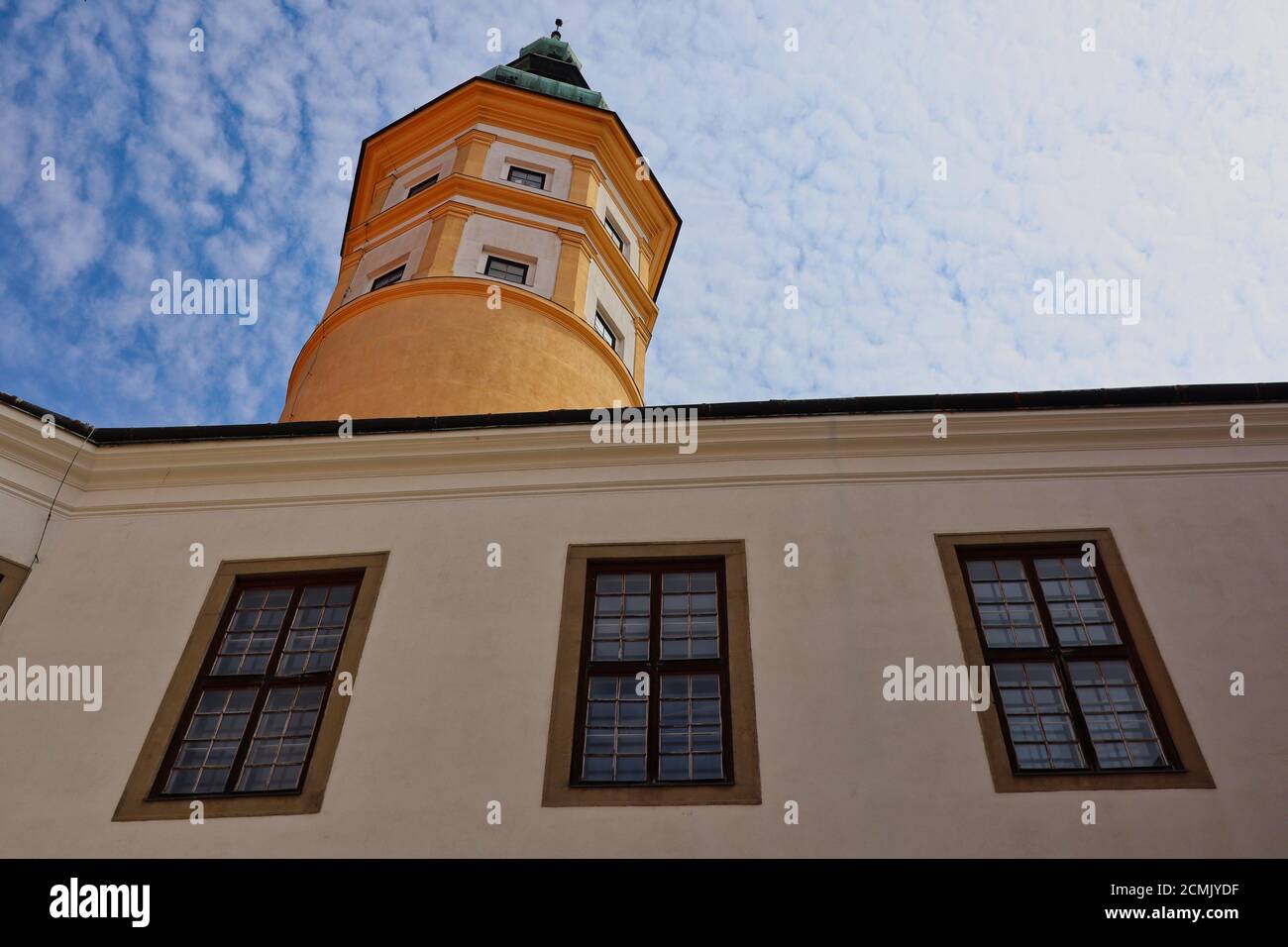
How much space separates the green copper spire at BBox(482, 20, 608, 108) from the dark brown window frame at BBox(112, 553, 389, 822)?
15392mm

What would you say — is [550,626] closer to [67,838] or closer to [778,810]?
[778,810]

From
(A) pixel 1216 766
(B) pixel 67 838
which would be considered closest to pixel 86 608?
(B) pixel 67 838

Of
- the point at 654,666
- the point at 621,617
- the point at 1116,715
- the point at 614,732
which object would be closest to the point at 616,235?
the point at 621,617

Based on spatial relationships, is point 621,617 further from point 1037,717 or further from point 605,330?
point 605,330

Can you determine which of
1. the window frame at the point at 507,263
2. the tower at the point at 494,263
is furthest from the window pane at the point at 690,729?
the window frame at the point at 507,263

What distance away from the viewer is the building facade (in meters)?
8.41

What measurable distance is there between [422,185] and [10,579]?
1358cm

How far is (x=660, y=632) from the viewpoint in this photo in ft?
32.1

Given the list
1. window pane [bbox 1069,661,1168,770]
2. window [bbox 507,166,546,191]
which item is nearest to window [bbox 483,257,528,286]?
window [bbox 507,166,546,191]

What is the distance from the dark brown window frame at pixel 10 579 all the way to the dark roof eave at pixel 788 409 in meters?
1.59

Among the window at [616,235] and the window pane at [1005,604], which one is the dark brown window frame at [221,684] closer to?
the window pane at [1005,604]

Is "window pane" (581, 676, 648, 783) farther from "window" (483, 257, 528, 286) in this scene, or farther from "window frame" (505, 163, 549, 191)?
"window frame" (505, 163, 549, 191)
